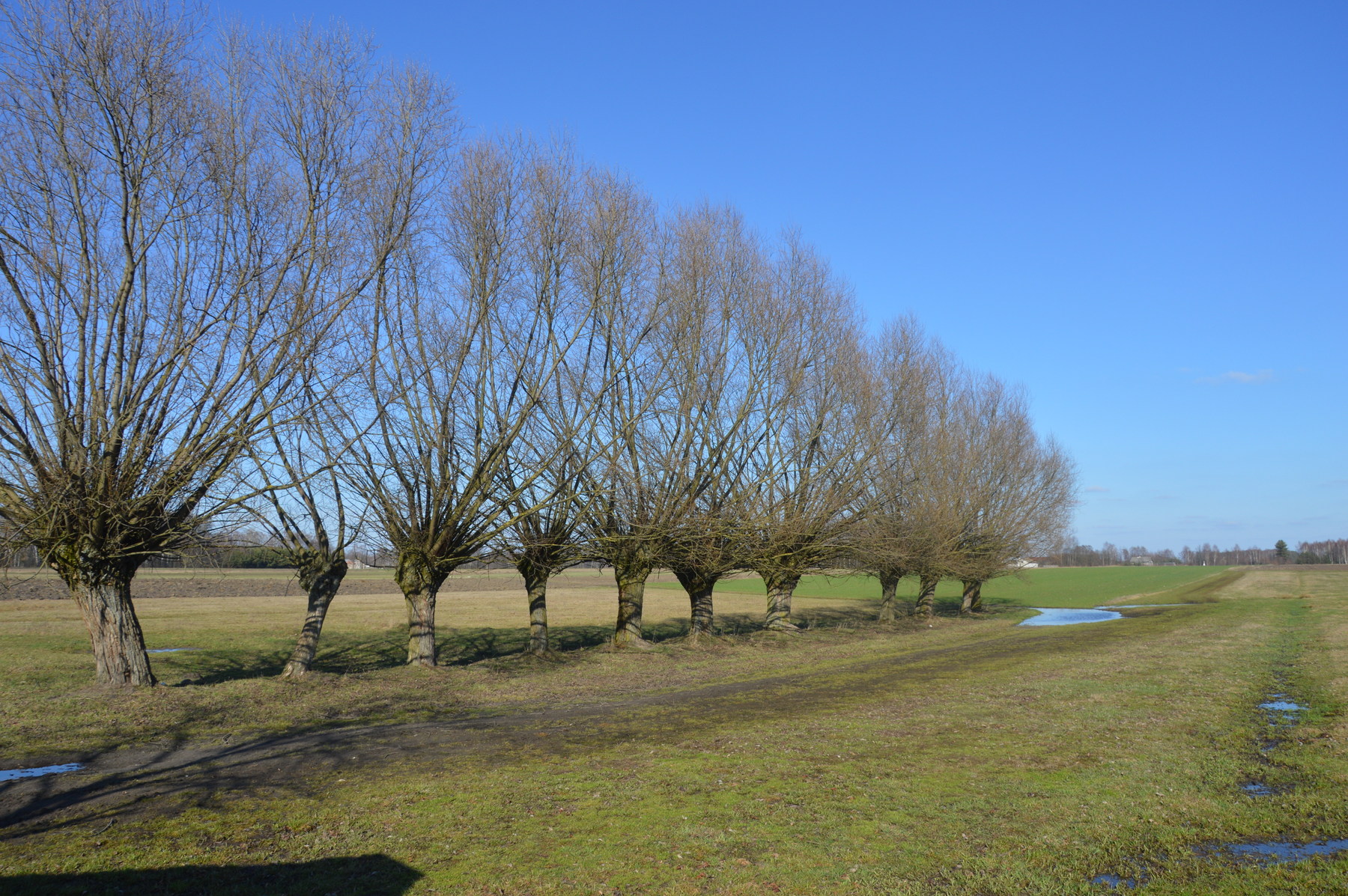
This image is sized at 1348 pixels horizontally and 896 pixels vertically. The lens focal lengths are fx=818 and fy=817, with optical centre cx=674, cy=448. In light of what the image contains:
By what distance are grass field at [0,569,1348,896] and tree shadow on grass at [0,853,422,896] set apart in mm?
25

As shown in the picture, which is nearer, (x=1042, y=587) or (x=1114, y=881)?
(x=1114, y=881)

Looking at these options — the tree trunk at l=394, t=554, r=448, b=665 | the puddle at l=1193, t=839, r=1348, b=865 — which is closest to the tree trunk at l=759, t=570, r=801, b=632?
the tree trunk at l=394, t=554, r=448, b=665

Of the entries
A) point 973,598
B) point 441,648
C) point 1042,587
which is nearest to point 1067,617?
point 973,598

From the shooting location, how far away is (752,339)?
86.5 feet

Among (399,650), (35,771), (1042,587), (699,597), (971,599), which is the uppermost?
(699,597)

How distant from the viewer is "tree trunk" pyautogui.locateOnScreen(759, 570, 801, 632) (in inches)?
1252

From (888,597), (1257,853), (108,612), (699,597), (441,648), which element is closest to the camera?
(1257,853)

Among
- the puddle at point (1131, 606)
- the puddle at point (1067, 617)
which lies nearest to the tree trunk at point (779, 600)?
the puddle at point (1067, 617)

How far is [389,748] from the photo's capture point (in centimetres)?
1141

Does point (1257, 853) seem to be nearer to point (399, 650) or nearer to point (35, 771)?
point (35, 771)

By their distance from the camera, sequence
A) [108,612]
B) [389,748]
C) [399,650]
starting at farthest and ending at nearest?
[399,650]
[108,612]
[389,748]

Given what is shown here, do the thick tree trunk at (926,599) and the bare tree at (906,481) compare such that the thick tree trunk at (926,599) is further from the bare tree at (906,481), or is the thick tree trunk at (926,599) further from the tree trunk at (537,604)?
the tree trunk at (537,604)

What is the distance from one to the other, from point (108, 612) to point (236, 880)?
32.7ft

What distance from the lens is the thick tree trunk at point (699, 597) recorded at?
26719mm
